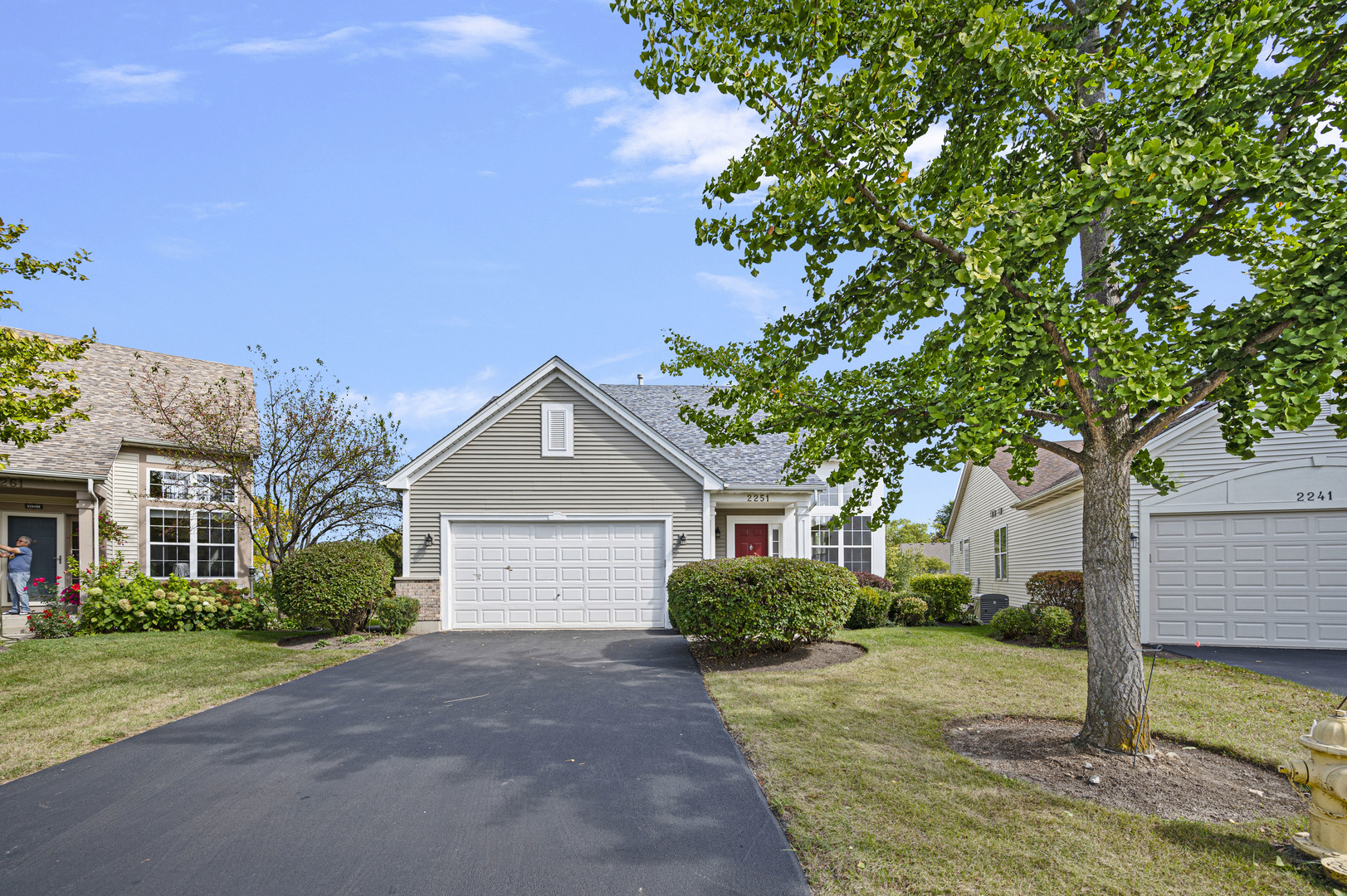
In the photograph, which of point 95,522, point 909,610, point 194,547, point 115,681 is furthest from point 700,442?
point 95,522

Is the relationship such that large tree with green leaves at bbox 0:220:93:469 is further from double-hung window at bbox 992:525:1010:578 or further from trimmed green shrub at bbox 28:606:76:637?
double-hung window at bbox 992:525:1010:578

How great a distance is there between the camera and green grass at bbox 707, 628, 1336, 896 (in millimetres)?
3902

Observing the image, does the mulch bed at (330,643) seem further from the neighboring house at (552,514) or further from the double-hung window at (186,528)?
the double-hung window at (186,528)

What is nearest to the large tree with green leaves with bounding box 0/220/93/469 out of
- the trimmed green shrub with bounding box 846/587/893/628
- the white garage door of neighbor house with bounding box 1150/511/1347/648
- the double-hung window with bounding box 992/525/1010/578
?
the trimmed green shrub with bounding box 846/587/893/628

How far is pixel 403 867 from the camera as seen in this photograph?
4.04 metres

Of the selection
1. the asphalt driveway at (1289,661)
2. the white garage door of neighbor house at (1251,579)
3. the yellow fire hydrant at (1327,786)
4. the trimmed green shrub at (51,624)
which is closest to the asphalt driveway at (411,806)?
the yellow fire hydrant at (1327,786)

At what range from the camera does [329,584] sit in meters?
13.4

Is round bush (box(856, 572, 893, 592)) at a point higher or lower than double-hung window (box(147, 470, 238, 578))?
lower

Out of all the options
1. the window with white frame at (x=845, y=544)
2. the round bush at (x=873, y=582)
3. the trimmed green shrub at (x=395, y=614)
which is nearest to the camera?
the trimmed green shrub at (x=395, y=614)

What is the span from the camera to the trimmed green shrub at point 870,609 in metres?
15.6

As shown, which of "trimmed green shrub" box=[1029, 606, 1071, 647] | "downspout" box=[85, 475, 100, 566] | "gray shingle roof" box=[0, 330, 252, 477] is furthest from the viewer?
"gray shingle roof" box=[0, 330, 252, 477]

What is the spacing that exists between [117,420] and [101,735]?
1411cm

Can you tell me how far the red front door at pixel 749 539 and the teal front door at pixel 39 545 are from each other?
15.5 m

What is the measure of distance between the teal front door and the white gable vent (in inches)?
451
